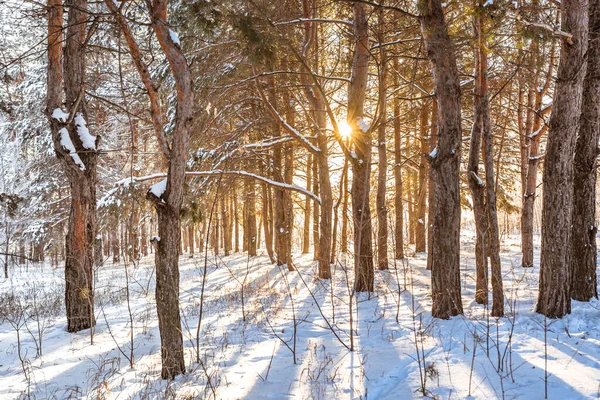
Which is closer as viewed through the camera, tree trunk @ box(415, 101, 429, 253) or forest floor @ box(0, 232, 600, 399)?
forest floor @ box(0, 232, 600, 399)

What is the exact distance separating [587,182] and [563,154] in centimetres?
134

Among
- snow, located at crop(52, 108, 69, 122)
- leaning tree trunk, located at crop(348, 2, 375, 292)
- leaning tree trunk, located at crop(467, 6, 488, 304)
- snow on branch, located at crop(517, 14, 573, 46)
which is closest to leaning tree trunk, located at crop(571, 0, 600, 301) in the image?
snow on branch, located at crop(517, 14, 573, 46)

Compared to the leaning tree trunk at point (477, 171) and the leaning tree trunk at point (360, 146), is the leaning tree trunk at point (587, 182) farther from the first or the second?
the leaning tree trunk at point (360, 146)

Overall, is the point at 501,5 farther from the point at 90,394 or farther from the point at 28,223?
the point at 28,223

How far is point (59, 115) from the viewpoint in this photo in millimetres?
5867

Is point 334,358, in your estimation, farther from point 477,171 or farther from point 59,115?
point 59,115

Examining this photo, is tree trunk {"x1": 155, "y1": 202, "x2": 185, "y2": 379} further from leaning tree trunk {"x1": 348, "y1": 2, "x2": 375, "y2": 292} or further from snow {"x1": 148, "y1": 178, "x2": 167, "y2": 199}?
leaning tree trunk {"x1": 348, "y1": 2, "x2": 375, "y2": 292}

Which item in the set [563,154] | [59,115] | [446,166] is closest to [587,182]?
[563,154]

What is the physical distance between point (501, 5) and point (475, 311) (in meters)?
4.36

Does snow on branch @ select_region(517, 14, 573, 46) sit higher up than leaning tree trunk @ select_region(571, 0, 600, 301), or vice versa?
snow on branch @ select_region(517, 14, 573, 46)

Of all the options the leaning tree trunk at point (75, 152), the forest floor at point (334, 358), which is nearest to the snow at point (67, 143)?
the leaning tree trunk at point (75, 152)

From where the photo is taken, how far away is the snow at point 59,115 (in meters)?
5.86

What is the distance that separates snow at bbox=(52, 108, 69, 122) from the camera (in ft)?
19.2

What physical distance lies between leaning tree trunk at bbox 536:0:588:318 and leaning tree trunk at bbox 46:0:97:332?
22.1ft
